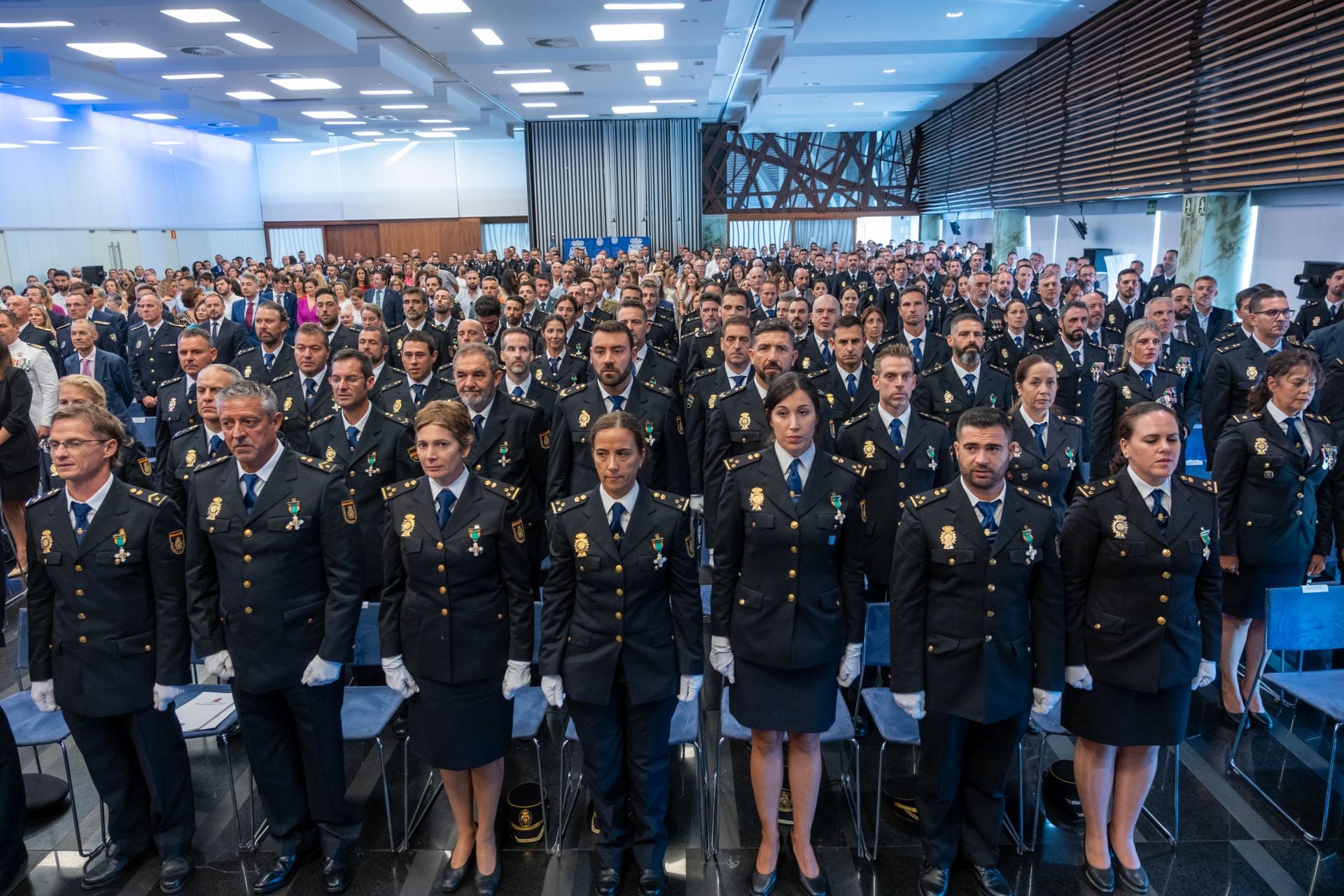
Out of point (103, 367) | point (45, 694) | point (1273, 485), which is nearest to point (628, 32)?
point (103, 367)

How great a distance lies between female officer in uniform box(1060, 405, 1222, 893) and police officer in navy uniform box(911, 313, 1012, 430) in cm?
200

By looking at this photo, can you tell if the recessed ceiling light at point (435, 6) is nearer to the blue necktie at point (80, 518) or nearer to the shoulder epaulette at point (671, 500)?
the blue necktie at point (80, 518)

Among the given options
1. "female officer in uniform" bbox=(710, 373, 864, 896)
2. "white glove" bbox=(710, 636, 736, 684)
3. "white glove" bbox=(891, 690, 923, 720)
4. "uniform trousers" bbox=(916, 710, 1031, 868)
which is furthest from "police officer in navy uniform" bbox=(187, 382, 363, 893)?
"uniform trousers" bbox=(916, 710, 1031, 868)

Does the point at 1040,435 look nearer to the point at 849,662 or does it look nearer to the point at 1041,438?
the point at 1041,438

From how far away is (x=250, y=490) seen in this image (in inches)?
125

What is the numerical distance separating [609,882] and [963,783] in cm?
140

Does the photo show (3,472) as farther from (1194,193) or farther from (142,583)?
(1194,193)

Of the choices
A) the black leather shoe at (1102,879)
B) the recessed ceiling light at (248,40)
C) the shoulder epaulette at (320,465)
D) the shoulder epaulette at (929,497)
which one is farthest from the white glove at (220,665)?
the recessed ceiling light at (248,40)

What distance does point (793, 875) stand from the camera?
3332 millimetres

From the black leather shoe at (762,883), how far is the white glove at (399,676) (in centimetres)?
147

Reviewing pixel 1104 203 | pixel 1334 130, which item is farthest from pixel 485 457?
pixel 1104 203

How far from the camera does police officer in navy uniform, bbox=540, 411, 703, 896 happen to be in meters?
3.04

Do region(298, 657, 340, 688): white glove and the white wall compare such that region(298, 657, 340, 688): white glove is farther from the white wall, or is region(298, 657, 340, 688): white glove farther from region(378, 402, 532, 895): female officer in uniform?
the white wall

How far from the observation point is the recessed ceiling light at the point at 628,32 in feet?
39.2
